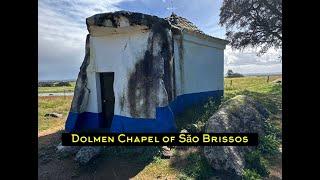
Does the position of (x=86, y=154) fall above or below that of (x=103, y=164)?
above

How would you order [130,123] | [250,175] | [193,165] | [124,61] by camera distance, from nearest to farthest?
[250,175] → [193,165] → [130,123] → [124,61]

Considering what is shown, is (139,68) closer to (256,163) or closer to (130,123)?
(130,123)

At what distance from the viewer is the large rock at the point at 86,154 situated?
28.8ft

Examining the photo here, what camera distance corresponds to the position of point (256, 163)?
321 inches

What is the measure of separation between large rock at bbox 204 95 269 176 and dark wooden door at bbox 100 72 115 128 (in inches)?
152

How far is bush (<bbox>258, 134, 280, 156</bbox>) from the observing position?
917cm

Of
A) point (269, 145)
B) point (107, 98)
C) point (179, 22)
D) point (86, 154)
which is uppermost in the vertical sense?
point (179, 22)

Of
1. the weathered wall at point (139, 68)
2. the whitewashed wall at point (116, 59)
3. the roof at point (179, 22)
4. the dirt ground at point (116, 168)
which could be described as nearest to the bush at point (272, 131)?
the dirt ground at point (116, 168)

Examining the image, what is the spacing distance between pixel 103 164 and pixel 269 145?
5032mm

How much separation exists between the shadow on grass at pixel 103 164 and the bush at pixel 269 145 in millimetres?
3148

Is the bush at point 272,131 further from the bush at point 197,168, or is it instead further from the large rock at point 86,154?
the large rock at point 86,154

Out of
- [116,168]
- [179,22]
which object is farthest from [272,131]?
[179,22]

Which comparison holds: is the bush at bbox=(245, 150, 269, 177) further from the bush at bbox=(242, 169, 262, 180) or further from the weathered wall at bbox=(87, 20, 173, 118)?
the weathered wall at bbox=(87, 20, 173, 118)
